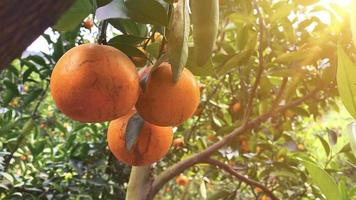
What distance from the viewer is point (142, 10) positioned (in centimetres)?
73

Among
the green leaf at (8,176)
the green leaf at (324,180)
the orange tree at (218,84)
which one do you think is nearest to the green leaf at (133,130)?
the orange tree at (218,84)

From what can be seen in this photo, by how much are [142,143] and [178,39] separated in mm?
240

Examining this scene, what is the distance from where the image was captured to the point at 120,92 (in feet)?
2.07

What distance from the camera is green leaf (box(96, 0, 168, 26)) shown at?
2.30 ft

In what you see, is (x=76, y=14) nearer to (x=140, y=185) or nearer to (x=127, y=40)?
(x=127, y=40)

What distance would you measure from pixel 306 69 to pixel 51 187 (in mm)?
808

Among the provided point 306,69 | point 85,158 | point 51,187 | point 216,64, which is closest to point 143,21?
point 216,64

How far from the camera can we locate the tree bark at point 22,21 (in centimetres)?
31

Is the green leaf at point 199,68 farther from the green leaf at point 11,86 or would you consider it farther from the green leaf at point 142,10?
the green leaf at point 11,86

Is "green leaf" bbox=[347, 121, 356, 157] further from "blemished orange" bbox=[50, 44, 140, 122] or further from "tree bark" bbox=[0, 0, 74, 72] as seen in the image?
"tree bark" bbox=[0, 0, 74, 72]

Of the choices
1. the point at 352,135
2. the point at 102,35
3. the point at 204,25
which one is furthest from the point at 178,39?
the point at 352,135

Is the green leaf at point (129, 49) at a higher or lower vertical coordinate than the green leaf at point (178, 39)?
lower

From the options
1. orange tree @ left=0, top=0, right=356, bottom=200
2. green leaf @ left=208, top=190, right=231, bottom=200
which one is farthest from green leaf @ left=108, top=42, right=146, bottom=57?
green leaf @ left=208, top=190, right=231, bottom=200

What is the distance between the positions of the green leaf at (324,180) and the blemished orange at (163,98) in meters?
0.20
